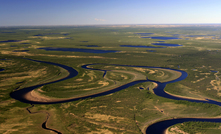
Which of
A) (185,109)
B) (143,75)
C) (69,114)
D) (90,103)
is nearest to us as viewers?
(69,114)

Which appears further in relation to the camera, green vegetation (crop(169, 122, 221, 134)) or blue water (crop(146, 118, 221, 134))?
blue water (crop(146, 118, 221, 134))

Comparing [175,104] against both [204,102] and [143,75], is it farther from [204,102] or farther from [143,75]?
[143,75]

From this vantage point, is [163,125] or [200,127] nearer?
[200,127]

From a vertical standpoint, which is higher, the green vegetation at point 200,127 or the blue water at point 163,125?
the green vegetation at point 200,127

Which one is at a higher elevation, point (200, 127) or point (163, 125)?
point (200, 127)

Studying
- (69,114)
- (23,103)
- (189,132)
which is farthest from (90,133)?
(23,103)

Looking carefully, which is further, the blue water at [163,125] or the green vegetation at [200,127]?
the blue water at [163,125]

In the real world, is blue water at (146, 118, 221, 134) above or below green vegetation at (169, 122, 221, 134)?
below

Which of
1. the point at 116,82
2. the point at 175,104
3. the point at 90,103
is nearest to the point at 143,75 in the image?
the point at 116,82

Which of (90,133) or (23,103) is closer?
(90,133)

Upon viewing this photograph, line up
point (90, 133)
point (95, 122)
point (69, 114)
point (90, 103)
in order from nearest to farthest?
point (90, 133)
point (95, 122)
point (69, 114)
point (90, 103)
